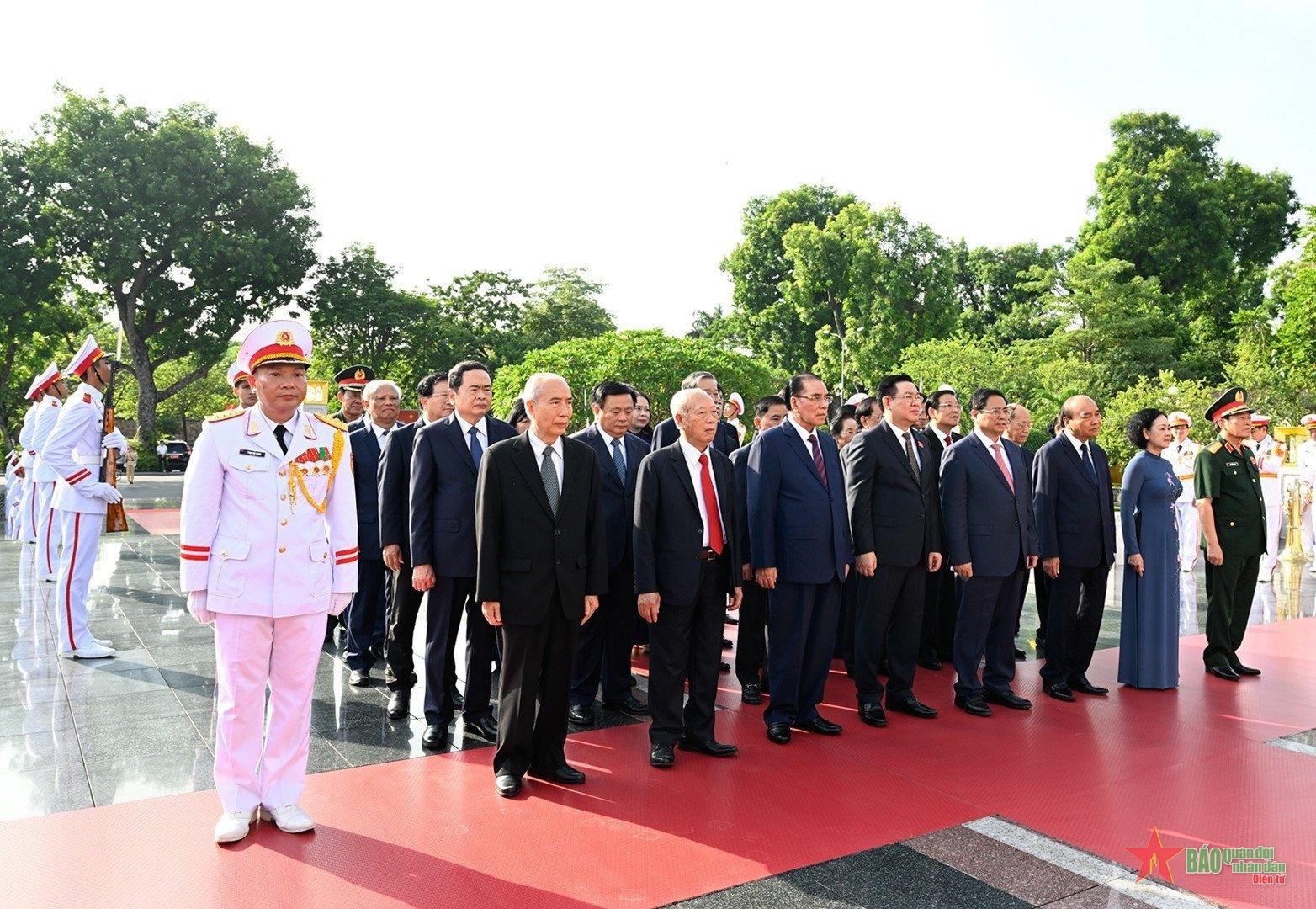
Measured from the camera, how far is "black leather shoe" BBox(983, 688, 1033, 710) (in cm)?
527

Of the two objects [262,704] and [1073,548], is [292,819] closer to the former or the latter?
[262,704]

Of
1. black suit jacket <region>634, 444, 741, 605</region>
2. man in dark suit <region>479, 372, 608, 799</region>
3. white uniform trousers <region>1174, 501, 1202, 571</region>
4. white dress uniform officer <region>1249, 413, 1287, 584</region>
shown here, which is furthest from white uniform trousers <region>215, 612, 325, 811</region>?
white dress uniform officer <region>1249, 413, 1287, 584</region>

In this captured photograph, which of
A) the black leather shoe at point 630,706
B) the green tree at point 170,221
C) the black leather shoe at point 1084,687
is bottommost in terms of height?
the black leather shoe at point 630,706

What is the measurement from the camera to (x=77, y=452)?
6.03 meters

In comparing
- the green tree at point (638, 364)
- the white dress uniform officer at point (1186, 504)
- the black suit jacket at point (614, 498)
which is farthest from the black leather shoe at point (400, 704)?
the green tree at point (638, 364)

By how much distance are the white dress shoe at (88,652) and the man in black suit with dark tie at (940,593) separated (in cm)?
535

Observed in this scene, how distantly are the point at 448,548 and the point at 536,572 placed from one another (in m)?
0.89

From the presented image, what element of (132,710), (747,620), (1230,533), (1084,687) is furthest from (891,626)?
(132,710)

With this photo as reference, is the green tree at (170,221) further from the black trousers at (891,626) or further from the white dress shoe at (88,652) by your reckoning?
the black trousers at (891,626)

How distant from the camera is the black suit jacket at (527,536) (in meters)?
3.92

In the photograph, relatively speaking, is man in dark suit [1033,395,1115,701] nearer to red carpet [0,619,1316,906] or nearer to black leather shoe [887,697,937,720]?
red carpet [0,619,1316,906]

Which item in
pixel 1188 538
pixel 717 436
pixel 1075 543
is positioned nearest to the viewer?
pixel 1075 543

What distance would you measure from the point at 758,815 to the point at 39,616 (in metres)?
→ 6.36

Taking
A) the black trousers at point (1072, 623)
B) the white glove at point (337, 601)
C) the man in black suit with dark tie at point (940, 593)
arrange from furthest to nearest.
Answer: the man in black suit with dark tie at point (940, 593) < the black trousers at point (1072, 623) < the white glove at point (337, 601)
